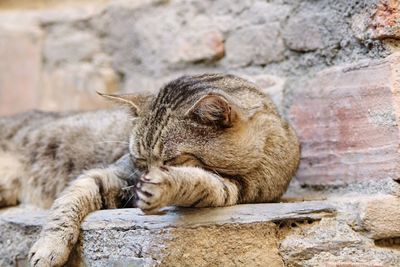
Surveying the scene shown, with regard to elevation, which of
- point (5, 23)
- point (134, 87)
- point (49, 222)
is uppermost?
point (5, 23)

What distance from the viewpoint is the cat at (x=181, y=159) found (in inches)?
56.1

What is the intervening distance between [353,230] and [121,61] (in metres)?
1.26

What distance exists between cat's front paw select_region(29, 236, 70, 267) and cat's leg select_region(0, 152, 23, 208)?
583mm

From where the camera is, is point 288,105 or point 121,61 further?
point 121,61

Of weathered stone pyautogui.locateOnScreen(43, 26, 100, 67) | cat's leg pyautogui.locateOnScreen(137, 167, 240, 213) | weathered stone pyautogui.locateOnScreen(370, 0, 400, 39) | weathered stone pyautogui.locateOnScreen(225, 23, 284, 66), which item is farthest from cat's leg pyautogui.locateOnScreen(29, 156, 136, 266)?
weathered stone pyautogui.locateOnScreen(43, 26, 100, 67)

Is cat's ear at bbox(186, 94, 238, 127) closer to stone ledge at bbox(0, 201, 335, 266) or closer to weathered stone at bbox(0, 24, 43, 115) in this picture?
stone ledge at bbox(0, 201, 335, 266)

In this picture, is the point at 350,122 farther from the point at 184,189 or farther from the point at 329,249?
the point at 184,189

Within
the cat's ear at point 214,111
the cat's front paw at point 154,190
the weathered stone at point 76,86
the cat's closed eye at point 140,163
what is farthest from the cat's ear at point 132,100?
the weathered stone at point 76,86

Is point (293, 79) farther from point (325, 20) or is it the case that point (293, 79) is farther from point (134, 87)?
point (134, 87)

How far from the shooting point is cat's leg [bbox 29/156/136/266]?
146 centimetres

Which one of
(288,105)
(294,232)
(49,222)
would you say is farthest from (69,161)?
(294,232)

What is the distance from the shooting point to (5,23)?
260 cm

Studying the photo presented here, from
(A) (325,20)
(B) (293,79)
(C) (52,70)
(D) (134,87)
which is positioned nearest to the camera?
(A) (325,20)

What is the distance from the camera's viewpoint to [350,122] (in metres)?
1.68
